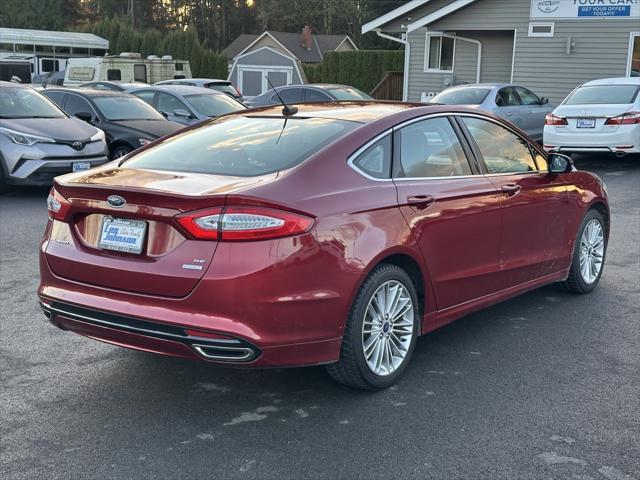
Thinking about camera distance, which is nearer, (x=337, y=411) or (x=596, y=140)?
(x=337, y=411)

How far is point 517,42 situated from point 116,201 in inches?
835

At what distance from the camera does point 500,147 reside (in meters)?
5.62

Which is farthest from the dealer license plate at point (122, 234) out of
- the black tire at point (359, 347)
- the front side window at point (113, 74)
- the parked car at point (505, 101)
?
the front side window at point (113, 74)

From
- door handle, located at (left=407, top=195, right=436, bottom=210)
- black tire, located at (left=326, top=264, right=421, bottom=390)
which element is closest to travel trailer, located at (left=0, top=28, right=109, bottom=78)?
door handle, located at (left=407, top=195, right=436, bottom=210)

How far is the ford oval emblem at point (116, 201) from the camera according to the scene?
3998 millimetres

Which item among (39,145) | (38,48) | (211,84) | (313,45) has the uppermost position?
(313,45)

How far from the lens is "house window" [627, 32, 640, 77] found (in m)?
21.9

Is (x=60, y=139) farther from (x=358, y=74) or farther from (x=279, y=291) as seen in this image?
(x=358, y=74)

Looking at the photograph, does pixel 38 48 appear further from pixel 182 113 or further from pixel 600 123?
pixel 600 123

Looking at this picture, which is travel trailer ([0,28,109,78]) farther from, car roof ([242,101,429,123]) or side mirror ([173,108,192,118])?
car roof ([242,101,429,123])

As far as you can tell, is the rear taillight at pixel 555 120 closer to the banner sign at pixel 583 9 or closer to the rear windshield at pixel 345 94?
the rear windshield at pixel 345 94

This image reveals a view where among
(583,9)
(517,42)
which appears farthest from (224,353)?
(517,42)

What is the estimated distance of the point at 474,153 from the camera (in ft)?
17.3

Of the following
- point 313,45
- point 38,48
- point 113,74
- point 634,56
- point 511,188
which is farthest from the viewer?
point 313,45
